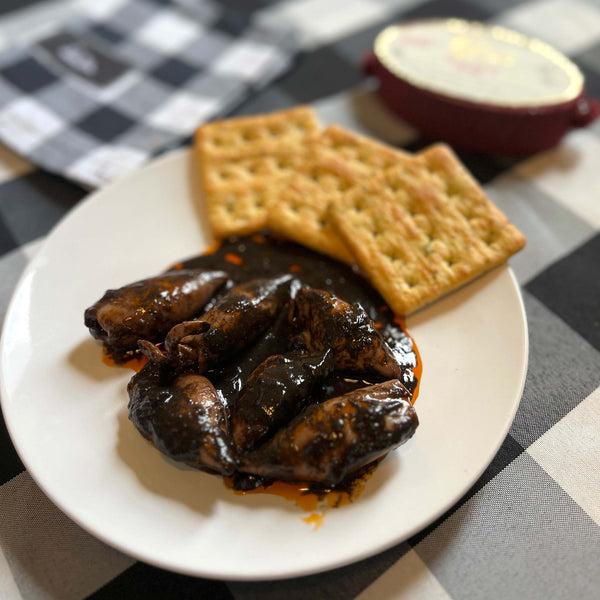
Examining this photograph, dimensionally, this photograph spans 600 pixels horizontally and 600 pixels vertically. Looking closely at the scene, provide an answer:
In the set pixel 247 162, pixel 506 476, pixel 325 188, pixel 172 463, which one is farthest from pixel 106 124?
pixel 506 476

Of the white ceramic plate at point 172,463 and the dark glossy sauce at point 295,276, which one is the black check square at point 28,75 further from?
the dark glossy sauce at point 295,276

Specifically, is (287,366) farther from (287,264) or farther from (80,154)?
(80,154)

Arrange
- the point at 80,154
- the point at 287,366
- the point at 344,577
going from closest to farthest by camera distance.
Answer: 1. the point at 344,577
2. the point at 287,366
3. the point at 80,154

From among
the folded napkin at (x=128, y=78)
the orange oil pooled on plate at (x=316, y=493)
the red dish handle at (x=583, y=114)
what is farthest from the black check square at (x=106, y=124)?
the red dish handle at (x=583, y=114)

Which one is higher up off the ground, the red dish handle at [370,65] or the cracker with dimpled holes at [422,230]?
the red dish handle at [370,65]

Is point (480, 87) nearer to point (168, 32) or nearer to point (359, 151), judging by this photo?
point (359, 151)

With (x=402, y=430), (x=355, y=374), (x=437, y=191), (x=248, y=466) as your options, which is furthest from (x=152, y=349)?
(x=437, y=191)

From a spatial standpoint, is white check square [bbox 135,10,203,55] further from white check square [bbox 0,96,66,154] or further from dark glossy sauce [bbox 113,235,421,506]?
dark glossy sauce [bbox 113,235,421,506]
